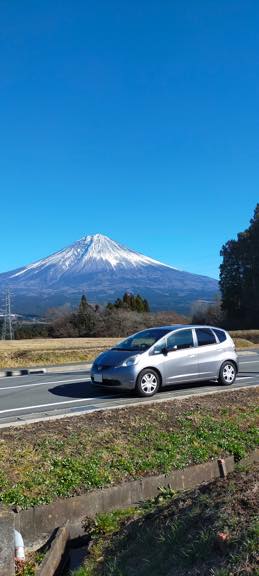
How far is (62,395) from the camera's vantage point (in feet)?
38.3

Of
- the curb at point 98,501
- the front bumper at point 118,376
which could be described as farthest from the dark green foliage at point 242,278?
the curb at point 98,501

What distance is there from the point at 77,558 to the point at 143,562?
1149 millimetres

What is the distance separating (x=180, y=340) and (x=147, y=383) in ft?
4.45

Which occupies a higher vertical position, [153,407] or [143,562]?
[153,407]

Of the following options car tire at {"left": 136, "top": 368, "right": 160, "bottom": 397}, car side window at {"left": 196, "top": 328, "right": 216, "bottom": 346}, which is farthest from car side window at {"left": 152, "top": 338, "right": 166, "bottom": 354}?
car side window at {"left": 196, "top": 328, "right": 216, "bottom": 346}

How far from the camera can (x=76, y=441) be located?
670 cm

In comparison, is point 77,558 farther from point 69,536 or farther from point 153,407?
point 153,407

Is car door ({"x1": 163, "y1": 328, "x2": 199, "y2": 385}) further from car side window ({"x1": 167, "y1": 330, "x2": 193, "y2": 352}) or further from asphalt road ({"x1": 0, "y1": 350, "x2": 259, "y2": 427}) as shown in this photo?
asphalt road ({"x1": 0, "y1": 350, "x2": 259, "y2": 427})

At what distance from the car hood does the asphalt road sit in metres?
0.66

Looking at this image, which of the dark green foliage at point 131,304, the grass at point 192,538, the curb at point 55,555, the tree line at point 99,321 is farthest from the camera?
the dark green foliage at point 131,304

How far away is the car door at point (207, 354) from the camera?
12031mm

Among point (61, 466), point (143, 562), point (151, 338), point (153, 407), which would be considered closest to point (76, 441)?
point (61, 466)

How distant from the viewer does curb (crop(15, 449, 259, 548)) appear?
5180 millimetres

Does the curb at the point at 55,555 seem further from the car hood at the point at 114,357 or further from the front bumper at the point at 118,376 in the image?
the car hood at the point at 114,357
